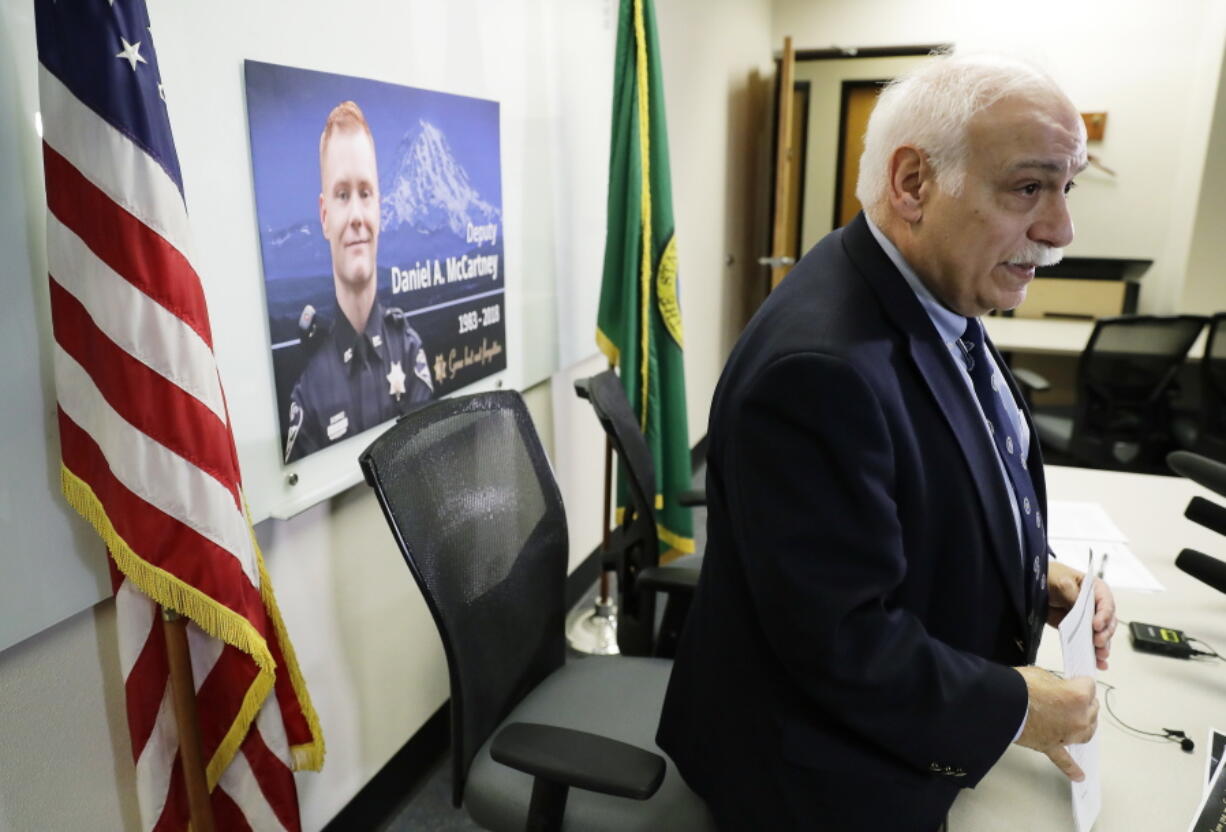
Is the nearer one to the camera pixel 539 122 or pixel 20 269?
pixel 20 269

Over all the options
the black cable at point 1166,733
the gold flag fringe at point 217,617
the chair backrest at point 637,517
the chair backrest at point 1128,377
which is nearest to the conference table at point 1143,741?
the black cable at point 1166,733

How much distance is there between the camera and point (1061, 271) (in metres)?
4.31

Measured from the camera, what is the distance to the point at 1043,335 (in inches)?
153

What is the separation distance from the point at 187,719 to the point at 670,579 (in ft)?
2.62

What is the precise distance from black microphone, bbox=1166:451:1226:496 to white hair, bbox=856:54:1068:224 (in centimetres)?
90

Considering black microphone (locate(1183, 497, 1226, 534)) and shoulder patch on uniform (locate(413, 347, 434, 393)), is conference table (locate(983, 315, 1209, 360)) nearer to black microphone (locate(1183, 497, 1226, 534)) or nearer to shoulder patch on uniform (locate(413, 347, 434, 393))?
black microphone (locate(1183, 497, 1226, 534))

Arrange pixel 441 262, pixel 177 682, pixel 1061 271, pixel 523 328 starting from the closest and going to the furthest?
1. pixel 177 682
2. pixel 441 262
3. pixel 523 328
4. pixel 1061 271

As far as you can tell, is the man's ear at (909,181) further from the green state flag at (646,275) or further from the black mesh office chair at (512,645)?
the green state flag at (646,275)

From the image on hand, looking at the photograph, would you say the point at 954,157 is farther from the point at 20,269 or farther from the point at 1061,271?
the point at 1061,271

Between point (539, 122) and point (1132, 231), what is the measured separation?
3.69 m

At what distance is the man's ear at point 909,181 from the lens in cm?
86

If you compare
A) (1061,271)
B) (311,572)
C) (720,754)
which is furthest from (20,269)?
(1061,271)

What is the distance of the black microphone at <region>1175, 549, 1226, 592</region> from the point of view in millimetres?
1157

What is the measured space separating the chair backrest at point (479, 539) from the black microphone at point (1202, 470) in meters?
1.11
